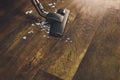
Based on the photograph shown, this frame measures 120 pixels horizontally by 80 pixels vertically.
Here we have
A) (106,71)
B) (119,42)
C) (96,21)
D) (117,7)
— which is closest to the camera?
(106,71)

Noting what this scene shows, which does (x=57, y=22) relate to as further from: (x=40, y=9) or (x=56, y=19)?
(x=40, y=9)

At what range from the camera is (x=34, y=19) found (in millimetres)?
1581

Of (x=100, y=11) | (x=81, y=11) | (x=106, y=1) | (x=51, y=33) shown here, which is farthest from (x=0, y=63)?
(x=106, y=1)

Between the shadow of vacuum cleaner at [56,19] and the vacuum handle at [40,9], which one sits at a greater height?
the vacuum handle at [40,9]

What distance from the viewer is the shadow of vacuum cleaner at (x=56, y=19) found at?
1448mm

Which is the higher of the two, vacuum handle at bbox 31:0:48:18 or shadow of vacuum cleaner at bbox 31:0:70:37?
vacuum handle at bbox 31:0:48:18

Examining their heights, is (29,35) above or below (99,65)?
above

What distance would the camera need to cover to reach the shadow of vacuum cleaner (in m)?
1.45

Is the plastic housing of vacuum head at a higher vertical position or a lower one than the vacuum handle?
lower

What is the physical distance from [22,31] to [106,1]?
74 cm

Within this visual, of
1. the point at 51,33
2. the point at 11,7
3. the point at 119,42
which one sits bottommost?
the point at 119,42

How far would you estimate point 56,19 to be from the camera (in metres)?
1.48

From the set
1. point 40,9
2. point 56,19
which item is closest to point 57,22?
point 56,19

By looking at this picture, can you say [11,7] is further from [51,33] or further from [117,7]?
[117,7]
